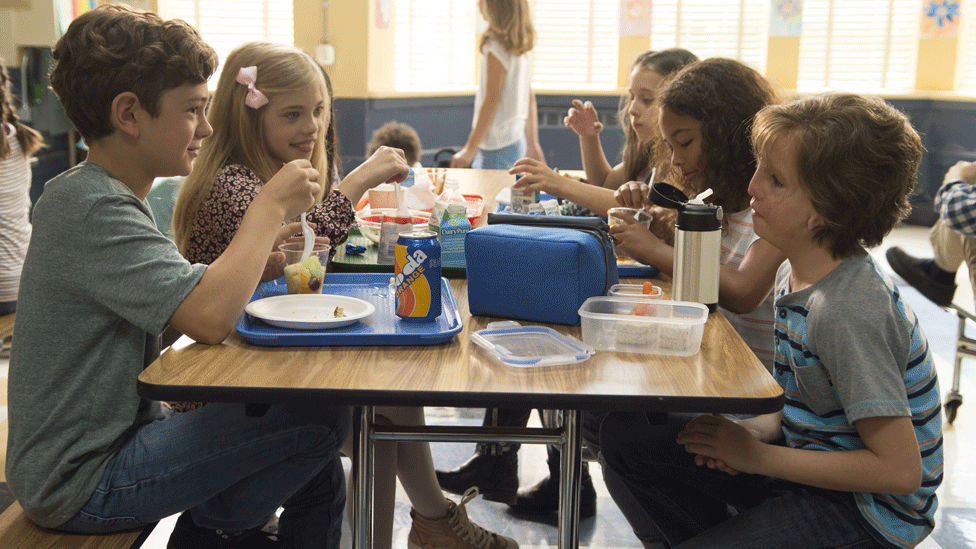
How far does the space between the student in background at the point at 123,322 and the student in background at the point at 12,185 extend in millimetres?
1674

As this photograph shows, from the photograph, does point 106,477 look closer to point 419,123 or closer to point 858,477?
point 858,477

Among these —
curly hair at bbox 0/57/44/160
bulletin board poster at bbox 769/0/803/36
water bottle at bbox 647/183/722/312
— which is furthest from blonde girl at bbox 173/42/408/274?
bulletin board poster at bbox 769/0/803/36

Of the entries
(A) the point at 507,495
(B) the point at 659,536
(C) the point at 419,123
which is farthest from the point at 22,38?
(B) the point at 659,536

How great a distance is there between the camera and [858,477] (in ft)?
4.12

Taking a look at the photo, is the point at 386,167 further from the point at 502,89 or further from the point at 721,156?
the point at 502,89

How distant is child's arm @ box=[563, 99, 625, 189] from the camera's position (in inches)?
122

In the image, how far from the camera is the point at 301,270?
1601 mm

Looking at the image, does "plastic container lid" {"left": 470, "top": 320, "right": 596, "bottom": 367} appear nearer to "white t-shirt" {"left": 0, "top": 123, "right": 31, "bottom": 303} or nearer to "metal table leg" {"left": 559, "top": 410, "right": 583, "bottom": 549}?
"metal table leg" {"left": 559, "top": 410, "right": 583, "bottom": 549}

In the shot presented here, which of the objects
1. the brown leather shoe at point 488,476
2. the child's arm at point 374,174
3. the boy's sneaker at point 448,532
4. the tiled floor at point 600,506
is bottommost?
the tiled floor at point 600,506

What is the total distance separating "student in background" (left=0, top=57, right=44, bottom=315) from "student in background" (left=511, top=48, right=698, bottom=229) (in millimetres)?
1781

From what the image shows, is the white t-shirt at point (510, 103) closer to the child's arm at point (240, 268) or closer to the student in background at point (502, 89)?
the student in background at point (502, 89)

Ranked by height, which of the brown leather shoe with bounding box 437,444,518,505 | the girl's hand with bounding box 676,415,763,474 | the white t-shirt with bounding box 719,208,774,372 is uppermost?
the white t-shirt with bounding box 719,208,774,372

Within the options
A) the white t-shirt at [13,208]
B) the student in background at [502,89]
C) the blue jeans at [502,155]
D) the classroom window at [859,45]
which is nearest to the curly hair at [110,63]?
the white t-shirt at [13,208]

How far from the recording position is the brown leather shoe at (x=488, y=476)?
2.48 m
